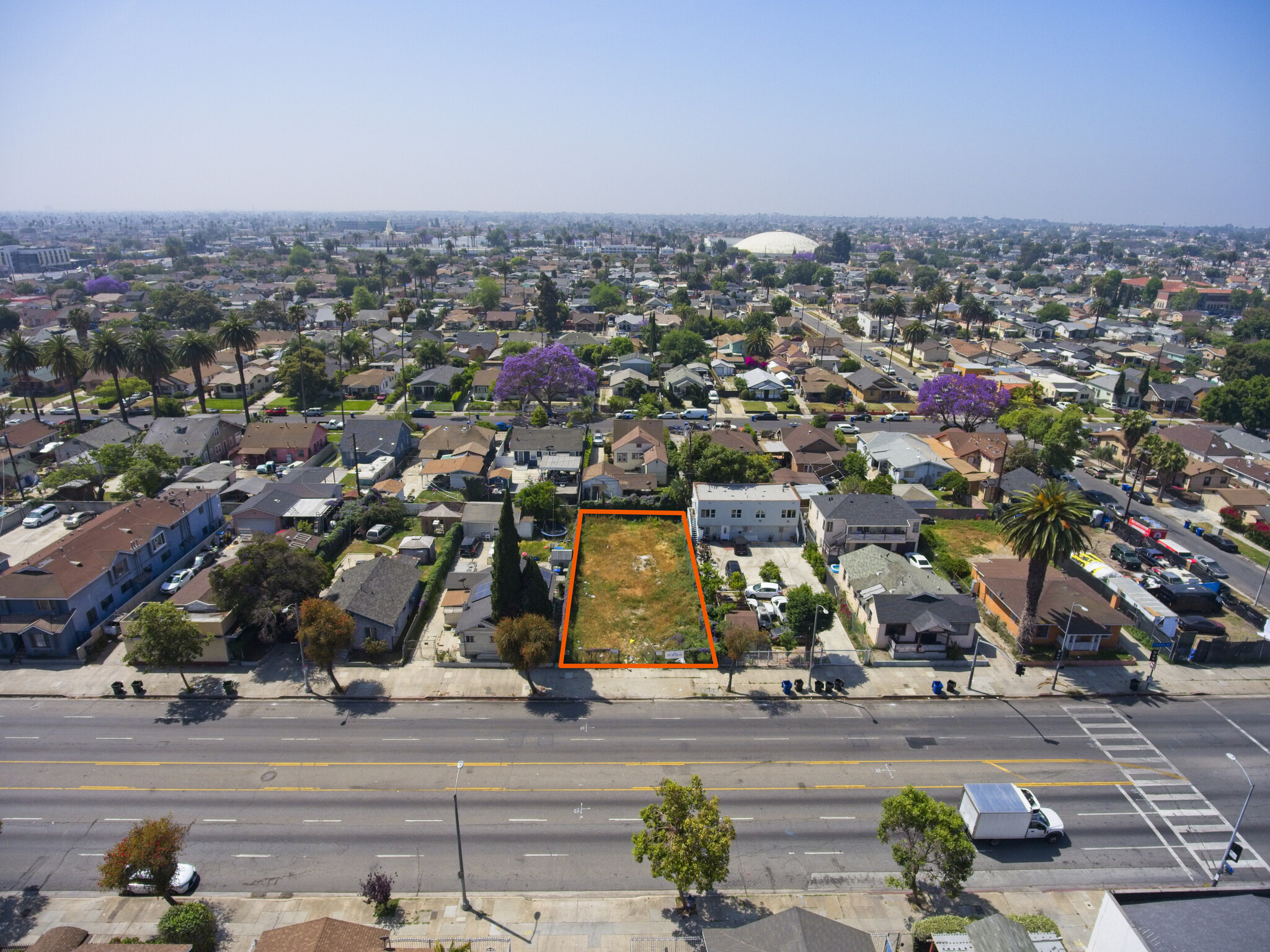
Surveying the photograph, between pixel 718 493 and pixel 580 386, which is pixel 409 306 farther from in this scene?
pixel 718 493

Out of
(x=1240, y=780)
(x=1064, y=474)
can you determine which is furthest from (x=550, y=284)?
(x=1240, y=780)

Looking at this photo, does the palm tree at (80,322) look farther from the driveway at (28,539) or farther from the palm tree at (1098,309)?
the palm tree at (1098,309)

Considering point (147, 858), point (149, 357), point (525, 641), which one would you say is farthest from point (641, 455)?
point (149, 357)

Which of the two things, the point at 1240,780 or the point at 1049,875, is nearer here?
the point at 1049,875

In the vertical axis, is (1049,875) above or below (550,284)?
below

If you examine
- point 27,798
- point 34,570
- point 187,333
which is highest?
point 187,333

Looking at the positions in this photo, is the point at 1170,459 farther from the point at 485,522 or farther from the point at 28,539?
the point at 28,539

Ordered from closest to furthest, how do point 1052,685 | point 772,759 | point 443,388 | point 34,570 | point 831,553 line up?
point 772,759
point 1052,685
point 34,570
point 831,553
point 443,388
